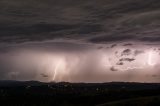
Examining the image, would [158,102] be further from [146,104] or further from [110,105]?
[110,105]

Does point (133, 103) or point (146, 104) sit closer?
point (146, 104)

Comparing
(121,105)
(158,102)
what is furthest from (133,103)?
(158,102)

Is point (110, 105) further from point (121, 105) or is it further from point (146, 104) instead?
point (146, 104)

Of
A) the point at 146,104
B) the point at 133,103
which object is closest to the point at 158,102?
the point at 146,104

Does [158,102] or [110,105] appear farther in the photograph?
[110,105]

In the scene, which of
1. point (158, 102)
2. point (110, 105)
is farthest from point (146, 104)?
point (110, 105)

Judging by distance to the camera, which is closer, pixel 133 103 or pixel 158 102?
pixel 158 102

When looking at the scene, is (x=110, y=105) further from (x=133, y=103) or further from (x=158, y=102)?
(x=158, y=102)
